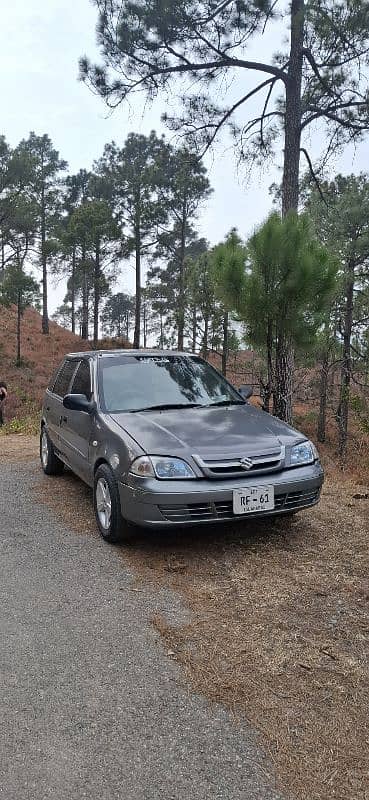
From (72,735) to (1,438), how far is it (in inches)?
360

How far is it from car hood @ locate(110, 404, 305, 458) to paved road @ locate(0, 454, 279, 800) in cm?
97

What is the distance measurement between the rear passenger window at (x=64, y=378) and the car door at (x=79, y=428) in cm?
19

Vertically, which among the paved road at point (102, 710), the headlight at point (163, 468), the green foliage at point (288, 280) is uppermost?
the green foliage at point (288, 280)

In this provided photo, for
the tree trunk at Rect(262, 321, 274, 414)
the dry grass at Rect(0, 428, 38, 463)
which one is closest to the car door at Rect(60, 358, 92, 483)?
the dry grass at Rect(0, 428, 38, 463)

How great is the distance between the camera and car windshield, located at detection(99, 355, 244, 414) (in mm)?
4855

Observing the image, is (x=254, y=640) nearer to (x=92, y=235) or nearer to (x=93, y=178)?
(x=92, y=235)

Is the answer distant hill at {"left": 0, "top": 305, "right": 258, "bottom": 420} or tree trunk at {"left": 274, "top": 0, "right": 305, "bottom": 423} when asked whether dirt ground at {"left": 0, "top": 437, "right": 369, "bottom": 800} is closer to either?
tree trunk at {"left": 274, "top": 0, "right": 305, "bottom": 423}

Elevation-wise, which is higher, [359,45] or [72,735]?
[359,45]

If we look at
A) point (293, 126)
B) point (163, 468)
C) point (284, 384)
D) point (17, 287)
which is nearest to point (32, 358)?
point (17, 287)

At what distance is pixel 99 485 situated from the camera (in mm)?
4469

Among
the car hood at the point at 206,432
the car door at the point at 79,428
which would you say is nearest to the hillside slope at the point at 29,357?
the car door at the point at 79,428

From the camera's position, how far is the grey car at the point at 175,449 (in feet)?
12.4

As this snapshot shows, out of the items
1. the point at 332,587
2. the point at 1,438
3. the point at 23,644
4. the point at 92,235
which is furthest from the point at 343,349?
the point at 92,235

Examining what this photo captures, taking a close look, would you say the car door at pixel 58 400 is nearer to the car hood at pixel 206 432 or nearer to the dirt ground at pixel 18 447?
the car hood at pixel 206 432
